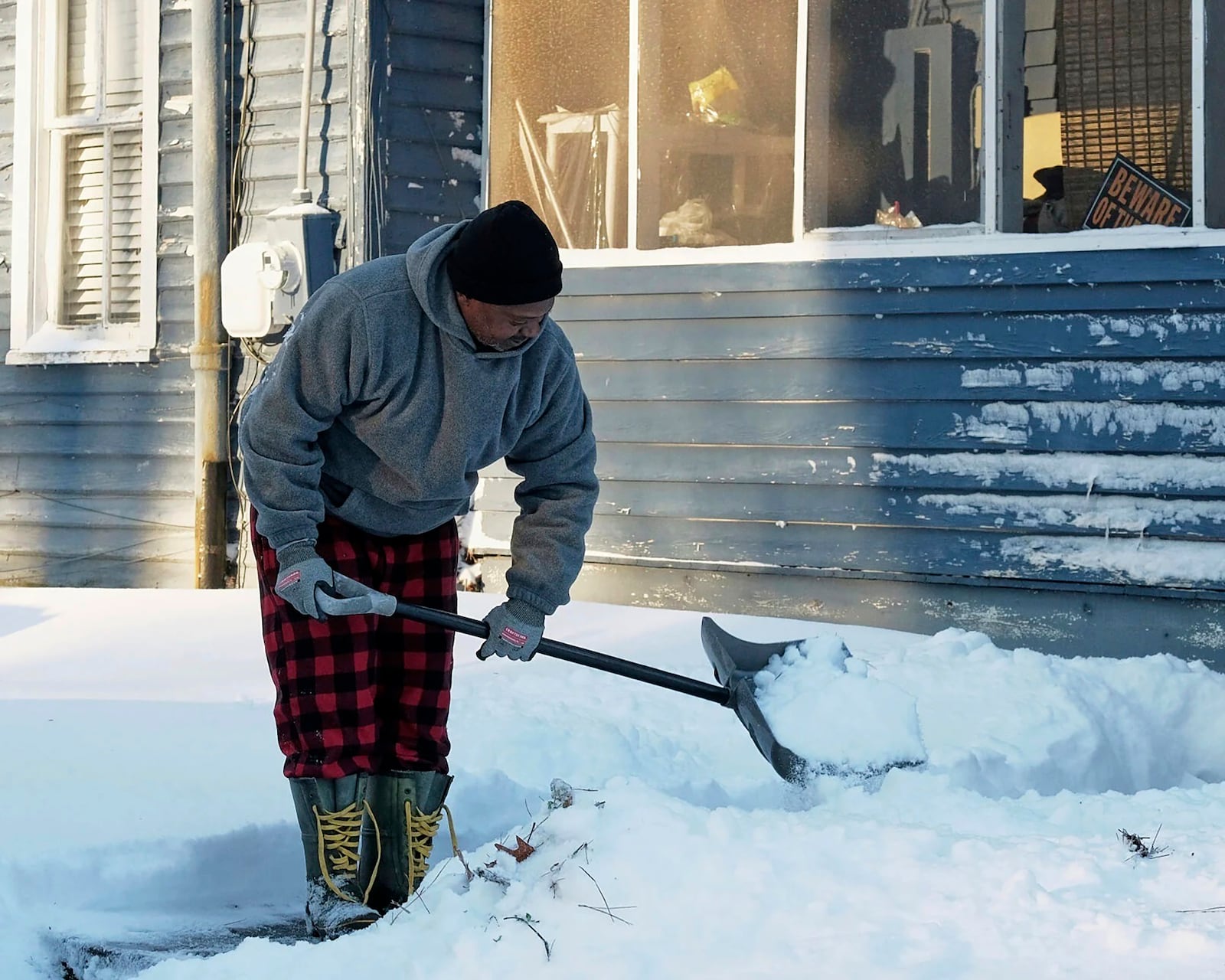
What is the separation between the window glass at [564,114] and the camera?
19.3 feet

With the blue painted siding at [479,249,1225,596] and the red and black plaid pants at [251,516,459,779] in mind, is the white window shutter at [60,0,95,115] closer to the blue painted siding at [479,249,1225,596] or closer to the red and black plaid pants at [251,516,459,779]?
the blue painted siding at [479,249,1225,596]

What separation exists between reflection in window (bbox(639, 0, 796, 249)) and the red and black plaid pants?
2.95m

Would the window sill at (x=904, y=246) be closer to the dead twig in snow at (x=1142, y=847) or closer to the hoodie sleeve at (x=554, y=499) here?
the hoodie sleeve at (x=554, y=499)

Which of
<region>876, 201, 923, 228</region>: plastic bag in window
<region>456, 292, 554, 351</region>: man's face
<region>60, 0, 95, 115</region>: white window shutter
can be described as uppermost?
<region>60, 0, 95, 115</region>: white window shutter

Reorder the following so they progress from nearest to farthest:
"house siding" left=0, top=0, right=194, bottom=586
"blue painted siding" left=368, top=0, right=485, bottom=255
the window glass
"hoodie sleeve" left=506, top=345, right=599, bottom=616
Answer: "hoodie sleeve" left=506, top=345, right=599, bottom=616, the window glass, "blue painted siding" left=368, top=0, right=485, bottom=255, "house siding" left=0, top=0, right=194, bottom=586

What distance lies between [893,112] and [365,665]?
3473mm

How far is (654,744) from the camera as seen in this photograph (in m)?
3.99

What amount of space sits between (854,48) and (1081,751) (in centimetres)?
281

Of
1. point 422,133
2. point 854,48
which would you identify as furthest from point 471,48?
point 854,48

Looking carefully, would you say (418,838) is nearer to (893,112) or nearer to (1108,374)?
(1108,374)

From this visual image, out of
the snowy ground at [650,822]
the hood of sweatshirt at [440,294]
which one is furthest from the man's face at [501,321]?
the snowy ground at [650,822]

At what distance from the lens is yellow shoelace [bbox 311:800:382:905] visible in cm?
277

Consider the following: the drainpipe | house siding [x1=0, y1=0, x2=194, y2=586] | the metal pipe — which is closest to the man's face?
the metal pipe

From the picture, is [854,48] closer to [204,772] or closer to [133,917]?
[204,772]
